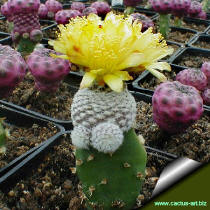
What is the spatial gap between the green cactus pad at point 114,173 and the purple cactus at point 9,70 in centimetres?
32

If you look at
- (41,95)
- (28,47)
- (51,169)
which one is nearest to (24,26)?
(28,47)

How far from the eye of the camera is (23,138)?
1.34 metres

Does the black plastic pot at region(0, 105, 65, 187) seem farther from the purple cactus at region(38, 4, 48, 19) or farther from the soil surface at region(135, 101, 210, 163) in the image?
the purple cactus at region(38, 4, 48, 19)

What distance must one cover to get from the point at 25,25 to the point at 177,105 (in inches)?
44.3

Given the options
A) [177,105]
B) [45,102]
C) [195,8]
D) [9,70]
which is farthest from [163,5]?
[9,70]

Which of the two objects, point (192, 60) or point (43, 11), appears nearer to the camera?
point (192, 60)

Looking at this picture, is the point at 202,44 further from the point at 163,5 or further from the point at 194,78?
the point at 194,78

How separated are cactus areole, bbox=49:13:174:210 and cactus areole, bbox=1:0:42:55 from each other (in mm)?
1043

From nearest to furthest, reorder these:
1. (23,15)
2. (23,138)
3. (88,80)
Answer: (88,80), (23,138), (23,15)

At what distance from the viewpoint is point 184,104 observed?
112cm

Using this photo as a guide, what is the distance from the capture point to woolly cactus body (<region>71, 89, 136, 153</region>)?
809 millimetres

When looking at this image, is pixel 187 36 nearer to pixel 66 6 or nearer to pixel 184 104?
pixel 66 6

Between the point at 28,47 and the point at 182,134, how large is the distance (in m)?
1.06

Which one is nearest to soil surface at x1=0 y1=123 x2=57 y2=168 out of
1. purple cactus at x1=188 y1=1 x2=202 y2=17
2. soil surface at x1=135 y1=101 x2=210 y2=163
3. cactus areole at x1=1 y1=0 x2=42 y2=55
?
soil surface at x1=135 y1=101 x2=210 y2=163
